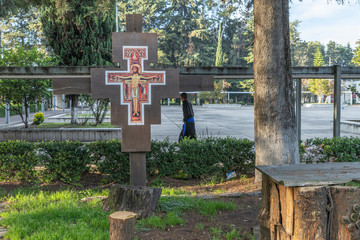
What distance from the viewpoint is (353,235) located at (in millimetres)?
2469

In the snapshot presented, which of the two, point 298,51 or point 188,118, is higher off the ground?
point 298,51

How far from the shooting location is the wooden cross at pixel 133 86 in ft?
15.8

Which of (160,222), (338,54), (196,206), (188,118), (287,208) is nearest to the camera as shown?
(287,208)

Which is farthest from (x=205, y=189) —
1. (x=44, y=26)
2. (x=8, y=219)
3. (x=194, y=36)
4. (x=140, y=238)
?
(x=194, y=36)

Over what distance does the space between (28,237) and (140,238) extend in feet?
3.56

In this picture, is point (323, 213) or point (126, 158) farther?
point (126, 158)

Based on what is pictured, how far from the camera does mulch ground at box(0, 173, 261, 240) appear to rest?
3557 mm

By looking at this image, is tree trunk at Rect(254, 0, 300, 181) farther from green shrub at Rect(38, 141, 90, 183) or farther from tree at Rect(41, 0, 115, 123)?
Result: tree at Rect(41, 0, 115, 123)

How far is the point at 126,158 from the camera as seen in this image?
20.5ft

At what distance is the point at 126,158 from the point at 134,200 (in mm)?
2167

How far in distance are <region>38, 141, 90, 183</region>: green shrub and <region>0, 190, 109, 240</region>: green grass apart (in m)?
1.09

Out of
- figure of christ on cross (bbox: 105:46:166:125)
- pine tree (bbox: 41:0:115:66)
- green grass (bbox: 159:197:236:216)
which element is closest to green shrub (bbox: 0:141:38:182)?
figure of christ on cross (bbox: 105:46:166:125)

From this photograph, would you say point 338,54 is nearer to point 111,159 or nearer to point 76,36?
point 76,36

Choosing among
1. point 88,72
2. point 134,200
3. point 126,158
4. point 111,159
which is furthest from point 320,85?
point 134,200
